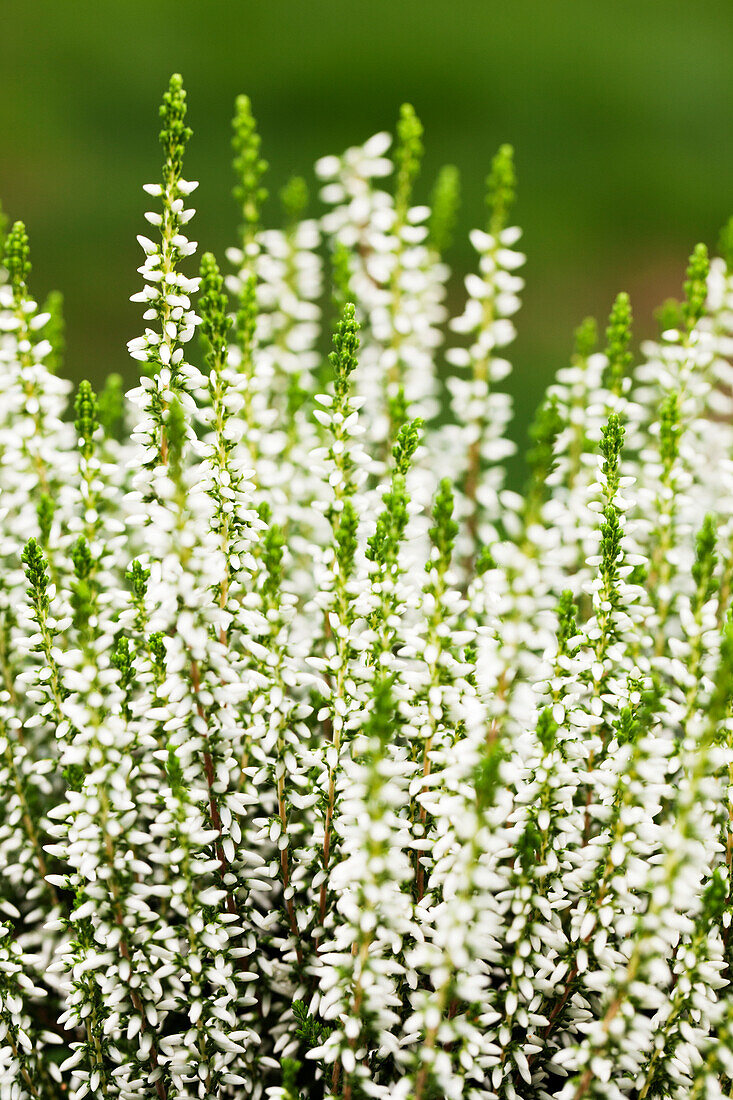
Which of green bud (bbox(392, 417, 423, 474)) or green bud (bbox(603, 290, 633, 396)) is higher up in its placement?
green bud (bbox(603, 290, 633, 396))

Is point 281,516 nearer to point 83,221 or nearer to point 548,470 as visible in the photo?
point 548,470

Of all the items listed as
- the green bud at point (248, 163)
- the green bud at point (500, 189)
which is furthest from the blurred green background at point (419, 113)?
the green bud at point (248, 163)

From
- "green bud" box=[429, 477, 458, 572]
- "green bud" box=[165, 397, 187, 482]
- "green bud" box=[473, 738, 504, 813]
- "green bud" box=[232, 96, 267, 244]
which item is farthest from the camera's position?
"green bud" box=[232, 96, 267, 244]

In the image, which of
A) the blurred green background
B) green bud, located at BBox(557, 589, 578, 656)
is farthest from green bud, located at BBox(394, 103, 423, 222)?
the blurred green background

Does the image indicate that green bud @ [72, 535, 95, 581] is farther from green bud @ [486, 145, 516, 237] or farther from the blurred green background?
the blurred green background

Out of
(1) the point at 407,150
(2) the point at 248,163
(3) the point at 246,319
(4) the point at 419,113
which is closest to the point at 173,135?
(3) the point at 246,319

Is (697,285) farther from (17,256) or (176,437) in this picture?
(17,256)

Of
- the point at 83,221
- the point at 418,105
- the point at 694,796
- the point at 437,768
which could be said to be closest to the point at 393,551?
the point at 437,768
